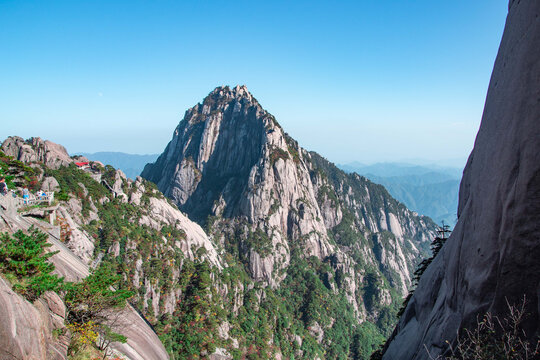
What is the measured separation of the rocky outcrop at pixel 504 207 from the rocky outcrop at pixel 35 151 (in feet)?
223

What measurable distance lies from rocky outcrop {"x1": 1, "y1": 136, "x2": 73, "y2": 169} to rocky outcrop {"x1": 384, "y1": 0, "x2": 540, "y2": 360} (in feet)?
223

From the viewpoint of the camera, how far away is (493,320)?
10.5 metres

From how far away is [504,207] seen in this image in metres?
10.3

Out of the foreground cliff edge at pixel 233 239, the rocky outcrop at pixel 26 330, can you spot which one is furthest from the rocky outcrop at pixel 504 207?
the foreground cliff edge at pixel 233 239

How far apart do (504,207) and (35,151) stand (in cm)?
7526

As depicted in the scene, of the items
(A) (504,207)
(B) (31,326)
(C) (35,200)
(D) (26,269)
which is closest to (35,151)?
(C) (35,200)

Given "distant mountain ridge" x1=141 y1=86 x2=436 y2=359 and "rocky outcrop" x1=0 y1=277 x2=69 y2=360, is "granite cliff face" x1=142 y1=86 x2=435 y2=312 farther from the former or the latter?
"rocky outcrop" x1=0 y1=277 x2=69 y2=360

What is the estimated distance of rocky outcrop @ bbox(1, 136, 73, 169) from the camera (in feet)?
179

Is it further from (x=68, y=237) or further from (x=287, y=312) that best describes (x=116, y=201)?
(x=287, y=312)

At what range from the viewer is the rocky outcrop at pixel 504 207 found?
948 cm

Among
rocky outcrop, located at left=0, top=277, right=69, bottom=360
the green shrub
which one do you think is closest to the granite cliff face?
rocky outcrop, located at left=0, top=277, right=69, bottom=360

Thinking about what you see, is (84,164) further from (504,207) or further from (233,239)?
(504,207)

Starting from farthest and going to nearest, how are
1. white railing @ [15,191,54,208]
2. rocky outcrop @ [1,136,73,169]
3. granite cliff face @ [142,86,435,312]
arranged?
granite cliff face @ [142,86,435,312] → rocky outcrop @ [1,136,73,169] → white railing @ [15,191,54,208]

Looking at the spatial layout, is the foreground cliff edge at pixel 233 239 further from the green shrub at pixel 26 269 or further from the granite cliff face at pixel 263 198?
the green shrub at pixel 26 269
